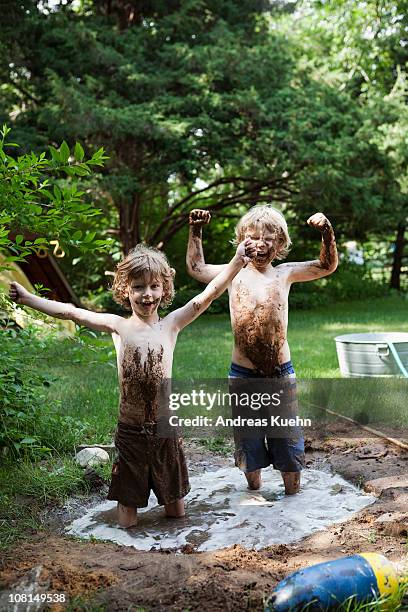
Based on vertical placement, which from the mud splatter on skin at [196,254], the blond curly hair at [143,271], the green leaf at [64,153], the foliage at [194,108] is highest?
the foliage at [194,108]

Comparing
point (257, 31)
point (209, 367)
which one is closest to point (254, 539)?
point (209, 367)

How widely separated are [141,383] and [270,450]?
0.90m

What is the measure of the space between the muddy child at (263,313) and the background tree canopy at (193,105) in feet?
23.1

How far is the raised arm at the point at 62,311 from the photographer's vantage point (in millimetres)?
3047

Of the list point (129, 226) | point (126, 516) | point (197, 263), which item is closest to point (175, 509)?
point (126, 516)

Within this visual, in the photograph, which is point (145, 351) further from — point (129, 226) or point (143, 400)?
point (129, 226)

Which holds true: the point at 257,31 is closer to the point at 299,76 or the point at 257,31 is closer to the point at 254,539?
the point at 299,76

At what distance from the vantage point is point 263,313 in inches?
143

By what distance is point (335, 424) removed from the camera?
4992 millimetres

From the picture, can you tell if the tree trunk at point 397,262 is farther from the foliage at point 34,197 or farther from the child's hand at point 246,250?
the foliage at point 34,197

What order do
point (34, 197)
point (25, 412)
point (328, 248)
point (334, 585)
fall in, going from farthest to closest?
point (25, 412) → point (328, 248) → point (34, 197) → point (334, 585)

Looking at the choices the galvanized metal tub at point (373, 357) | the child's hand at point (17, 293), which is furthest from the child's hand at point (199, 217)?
the galvanized metal tub at point (373, 357)

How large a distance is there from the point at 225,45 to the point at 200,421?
7959mm

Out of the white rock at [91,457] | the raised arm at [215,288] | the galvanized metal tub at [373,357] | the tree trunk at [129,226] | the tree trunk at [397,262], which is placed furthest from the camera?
the tree trunk at [397,262]
